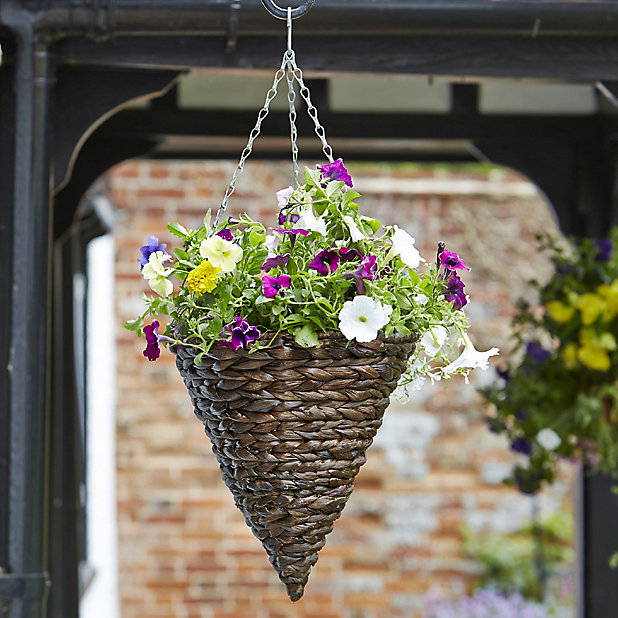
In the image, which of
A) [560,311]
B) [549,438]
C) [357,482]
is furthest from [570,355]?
[357,482]

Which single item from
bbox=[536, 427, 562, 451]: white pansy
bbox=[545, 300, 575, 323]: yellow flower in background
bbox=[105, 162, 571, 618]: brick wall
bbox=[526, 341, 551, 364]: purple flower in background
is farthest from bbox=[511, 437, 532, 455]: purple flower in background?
bbox=[105, 162, 571, 618]: brick wall

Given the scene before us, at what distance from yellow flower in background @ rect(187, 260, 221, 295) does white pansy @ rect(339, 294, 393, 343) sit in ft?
0.50

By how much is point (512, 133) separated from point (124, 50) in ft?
4.57

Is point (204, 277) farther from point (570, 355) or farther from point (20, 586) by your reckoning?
point (570, 355)

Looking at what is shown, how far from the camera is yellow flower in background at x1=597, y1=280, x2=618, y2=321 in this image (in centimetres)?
215

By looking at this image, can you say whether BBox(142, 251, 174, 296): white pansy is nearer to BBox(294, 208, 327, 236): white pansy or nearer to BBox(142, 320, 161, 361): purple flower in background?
BBox(142, 320, 161, 361): purple flower in background

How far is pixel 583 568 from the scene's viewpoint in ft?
9.53

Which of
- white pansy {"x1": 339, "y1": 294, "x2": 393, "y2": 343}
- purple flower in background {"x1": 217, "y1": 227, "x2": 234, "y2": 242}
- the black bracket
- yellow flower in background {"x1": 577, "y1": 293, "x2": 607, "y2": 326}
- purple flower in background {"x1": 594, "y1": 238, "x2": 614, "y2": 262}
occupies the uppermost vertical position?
purple flower in background {"x1": 594, "y1": 238, "x2": 614, "y2": 262}

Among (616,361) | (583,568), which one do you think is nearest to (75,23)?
(616,361)

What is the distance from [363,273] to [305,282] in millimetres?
69

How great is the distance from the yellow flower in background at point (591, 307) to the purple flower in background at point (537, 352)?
218 millimetres

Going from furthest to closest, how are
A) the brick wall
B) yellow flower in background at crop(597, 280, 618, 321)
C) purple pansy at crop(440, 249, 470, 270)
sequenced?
the brick wall
yellow flower in background at crop(597, 280, 618, 321)
purple pansy at crop(440, 249, 470, 270)

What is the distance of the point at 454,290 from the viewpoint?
1.19 m

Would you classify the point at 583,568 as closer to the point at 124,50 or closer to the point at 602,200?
the point at 602,200
